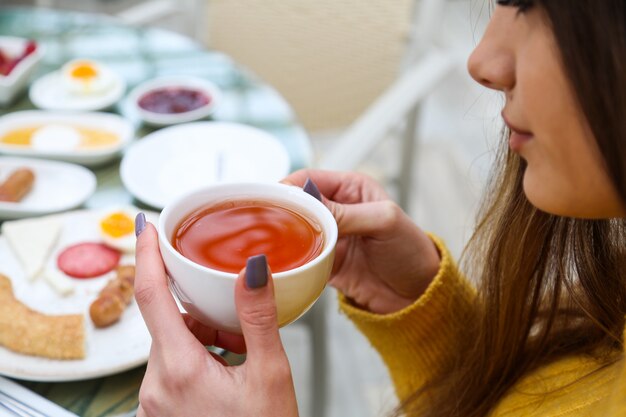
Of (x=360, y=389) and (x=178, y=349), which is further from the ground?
(x=178, y=349)

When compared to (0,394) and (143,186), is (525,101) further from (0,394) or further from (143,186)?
(143,186)

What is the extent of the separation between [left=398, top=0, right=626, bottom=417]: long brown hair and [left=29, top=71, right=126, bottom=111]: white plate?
75 cm

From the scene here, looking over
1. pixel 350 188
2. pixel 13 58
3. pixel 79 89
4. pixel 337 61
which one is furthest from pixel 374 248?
pixel 337 61

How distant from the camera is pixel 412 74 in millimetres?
1561

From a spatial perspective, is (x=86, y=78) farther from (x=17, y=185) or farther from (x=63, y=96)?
(x=17, y=185)

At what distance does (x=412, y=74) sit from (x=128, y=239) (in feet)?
→ 2.86

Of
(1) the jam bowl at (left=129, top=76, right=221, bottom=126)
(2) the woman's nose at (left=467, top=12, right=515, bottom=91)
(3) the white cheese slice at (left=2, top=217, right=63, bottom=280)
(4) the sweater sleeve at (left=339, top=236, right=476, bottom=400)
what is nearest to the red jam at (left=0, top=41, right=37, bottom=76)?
(1) the jam bowl at (left=129, top=76, right=221, bottom=126)

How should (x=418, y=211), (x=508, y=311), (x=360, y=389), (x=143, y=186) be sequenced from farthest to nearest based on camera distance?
(x=418, y=211), (x=360, y=389), (x=143, y=186), (x=508, y=311)

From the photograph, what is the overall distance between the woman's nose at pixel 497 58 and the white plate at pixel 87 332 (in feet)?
1.49

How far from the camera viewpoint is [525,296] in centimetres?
81

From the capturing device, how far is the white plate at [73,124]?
43.8 inches

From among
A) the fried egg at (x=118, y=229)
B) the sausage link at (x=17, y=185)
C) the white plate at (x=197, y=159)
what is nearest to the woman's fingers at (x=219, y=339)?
the fried egg at (x=118, y=229)

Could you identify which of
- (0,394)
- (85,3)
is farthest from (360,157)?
(85,3)

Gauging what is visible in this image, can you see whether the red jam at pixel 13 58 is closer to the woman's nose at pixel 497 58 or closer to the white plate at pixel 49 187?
the white plate at pixel 49 187
